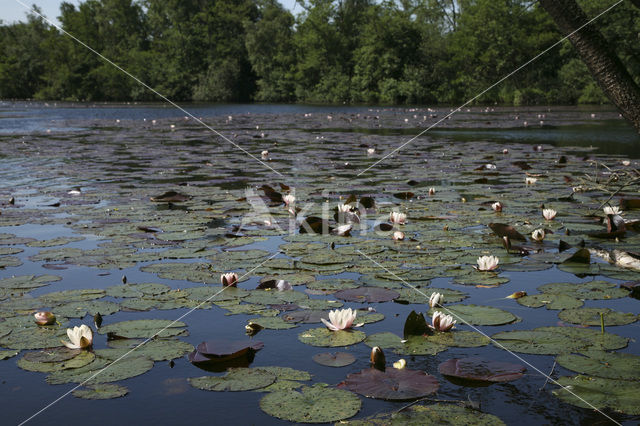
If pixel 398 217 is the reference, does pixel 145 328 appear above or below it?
below

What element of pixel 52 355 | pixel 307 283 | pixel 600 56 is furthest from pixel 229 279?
pixel 600 56

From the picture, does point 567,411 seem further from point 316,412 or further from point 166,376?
point 166,376

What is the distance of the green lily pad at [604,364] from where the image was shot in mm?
1891

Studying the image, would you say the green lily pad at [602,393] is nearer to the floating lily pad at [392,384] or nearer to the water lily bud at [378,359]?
the floating lily pad at [392,384]

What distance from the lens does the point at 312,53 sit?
4419cm

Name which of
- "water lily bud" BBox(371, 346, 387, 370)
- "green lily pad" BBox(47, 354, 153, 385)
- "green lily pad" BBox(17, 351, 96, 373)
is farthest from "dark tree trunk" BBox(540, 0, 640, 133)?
"green lily pad" BBox(17, 351, 96, 373)

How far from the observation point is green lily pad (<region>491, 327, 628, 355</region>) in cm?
212

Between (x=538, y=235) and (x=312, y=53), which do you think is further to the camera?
(x=312, y=53)

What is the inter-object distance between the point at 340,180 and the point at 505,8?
99.8 ft

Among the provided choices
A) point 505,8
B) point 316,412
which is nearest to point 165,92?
point 505,8

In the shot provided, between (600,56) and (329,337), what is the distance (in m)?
1.99

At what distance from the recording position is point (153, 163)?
27.5 feet

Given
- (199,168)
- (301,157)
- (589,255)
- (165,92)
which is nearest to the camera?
(589,255)

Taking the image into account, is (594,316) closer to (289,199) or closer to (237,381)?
(237,381)
